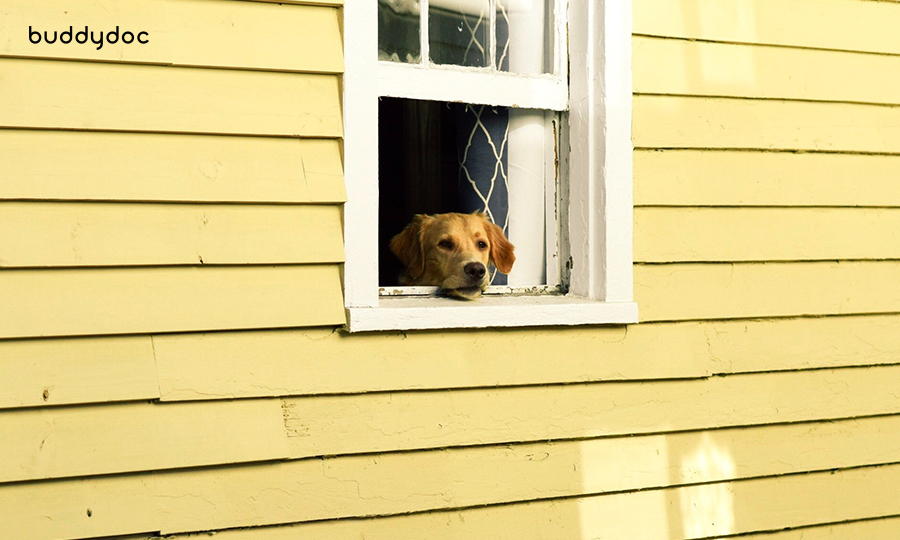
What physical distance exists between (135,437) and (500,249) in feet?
4.06

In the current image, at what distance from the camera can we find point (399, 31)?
2.35m

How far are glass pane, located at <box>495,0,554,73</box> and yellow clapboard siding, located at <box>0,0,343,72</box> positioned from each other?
1.98 feet

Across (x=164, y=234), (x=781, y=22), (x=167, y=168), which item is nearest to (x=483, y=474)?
(x=164, y=234)

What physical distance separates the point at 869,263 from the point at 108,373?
254cm

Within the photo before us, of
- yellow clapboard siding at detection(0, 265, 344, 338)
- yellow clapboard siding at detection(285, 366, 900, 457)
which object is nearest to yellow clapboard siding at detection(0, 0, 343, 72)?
yellow clapboard siding at detection(0, 265, 344, 338)

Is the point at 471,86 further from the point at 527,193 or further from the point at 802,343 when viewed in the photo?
the point at 802,343

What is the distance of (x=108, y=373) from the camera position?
2010mm

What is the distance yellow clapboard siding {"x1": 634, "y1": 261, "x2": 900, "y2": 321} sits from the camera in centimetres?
254

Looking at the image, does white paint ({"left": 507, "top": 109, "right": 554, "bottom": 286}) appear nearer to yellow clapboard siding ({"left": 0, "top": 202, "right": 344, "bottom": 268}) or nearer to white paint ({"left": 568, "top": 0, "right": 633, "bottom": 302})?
white paint ({"left": 568, "top": 0, "right": 633, "bottom": 302})

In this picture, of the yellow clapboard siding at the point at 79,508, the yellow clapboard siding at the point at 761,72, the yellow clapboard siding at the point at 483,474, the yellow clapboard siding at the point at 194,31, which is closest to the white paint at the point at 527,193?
the yellow clapboard siding at the point at 761,72

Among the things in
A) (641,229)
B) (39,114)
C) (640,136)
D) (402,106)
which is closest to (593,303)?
(641,229)

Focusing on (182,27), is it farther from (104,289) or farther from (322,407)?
(322,407)

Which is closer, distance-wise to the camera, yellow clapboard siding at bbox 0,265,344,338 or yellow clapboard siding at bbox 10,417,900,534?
yellow clapboard siding at bbox 0,265,344,338

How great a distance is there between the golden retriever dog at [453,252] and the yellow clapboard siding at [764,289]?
1.58ft
